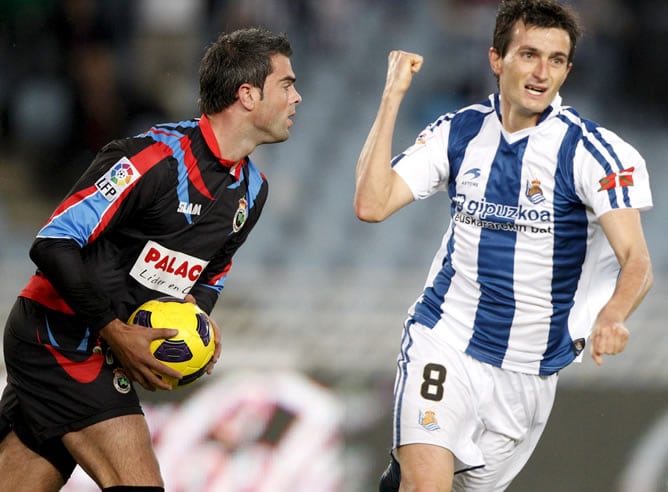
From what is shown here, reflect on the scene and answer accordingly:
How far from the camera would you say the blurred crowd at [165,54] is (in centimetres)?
827

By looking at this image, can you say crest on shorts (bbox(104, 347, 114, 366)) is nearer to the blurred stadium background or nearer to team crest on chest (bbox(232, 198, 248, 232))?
team crest on chest (bbox(232, 198, 248, 232))

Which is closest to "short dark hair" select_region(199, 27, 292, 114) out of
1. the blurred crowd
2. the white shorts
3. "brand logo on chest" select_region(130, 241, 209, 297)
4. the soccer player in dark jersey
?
the soccer player in dark jersey

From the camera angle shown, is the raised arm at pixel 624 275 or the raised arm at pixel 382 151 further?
the raised arm at pixel 382 151

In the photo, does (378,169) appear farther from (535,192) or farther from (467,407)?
(467,407)

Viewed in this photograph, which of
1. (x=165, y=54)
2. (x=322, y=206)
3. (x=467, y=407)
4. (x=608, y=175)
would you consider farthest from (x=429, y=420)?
(x=165, y=54)

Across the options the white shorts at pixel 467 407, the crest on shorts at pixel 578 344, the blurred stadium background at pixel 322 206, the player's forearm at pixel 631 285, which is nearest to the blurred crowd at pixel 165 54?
the blurred stadium background at pixel 322 206

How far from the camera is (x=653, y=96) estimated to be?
9422mm

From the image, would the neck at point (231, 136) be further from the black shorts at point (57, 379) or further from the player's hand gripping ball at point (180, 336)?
the black shorts at point (57, 379)

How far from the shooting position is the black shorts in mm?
4234

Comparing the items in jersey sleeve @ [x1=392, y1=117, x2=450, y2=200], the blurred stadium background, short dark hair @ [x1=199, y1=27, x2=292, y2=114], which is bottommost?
the blurred stadium background

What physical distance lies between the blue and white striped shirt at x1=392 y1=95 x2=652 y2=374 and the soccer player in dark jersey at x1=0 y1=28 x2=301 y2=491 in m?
0.72

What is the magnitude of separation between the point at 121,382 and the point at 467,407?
1.40m

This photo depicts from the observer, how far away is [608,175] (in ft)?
13.9

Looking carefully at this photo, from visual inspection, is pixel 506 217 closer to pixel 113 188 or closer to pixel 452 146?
pixel 452 146
